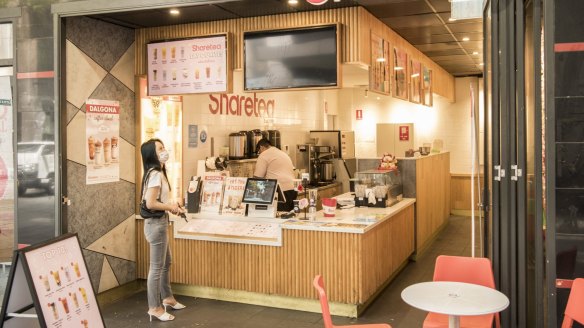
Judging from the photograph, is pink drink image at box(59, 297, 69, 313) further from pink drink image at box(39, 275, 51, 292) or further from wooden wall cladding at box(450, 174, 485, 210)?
wooden wall cladding at box(450, 174, 485, 210)

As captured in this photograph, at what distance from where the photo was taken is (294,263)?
230 inches

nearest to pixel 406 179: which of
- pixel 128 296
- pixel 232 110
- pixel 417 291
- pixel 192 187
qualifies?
pixel 232 110

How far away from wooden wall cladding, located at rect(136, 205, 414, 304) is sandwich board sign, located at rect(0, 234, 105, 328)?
2310 mm

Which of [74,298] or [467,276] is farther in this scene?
[467,276]

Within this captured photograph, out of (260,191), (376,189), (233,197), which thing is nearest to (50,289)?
(260,191)

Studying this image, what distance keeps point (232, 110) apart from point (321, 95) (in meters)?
3.58

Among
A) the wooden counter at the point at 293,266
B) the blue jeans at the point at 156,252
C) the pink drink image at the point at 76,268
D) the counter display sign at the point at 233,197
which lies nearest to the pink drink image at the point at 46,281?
the pink drink image at the point at 76,268

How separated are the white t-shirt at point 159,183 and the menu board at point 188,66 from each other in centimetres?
119

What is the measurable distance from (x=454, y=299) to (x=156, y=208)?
117 inches

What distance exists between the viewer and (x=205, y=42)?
6.09 m

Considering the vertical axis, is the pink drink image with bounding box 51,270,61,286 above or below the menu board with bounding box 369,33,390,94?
below

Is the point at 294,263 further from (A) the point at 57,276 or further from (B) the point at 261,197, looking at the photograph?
(A) the point at 57,276

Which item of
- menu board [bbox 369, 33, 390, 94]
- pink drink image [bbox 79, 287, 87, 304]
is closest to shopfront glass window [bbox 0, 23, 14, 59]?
pink drink image [bbox 79, 287, 87, 304]

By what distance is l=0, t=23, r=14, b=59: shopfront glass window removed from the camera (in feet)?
18.2
